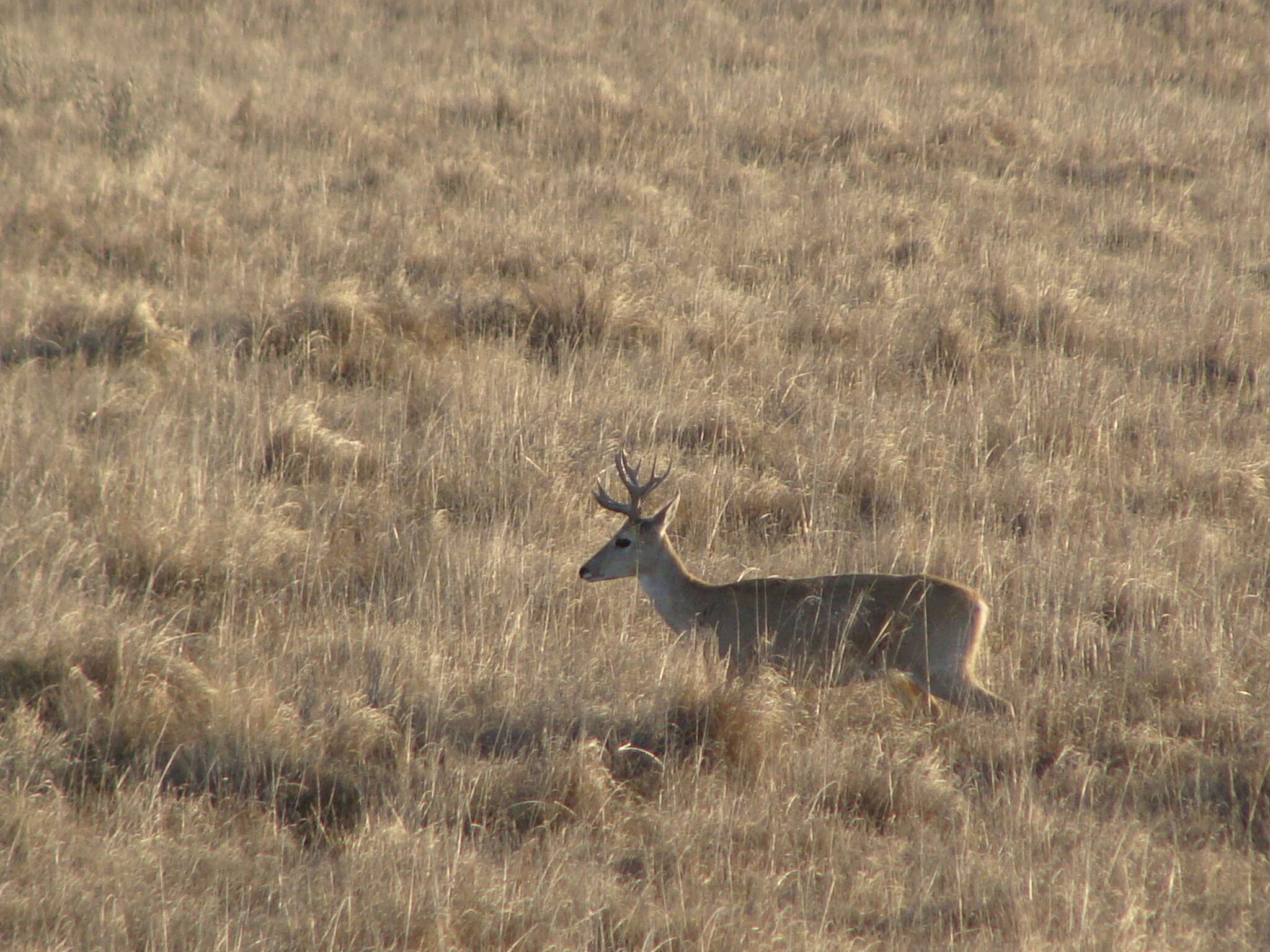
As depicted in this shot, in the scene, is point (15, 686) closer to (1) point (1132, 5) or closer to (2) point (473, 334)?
(2) point (473, 334)

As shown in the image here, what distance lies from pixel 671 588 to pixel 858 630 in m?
0.89

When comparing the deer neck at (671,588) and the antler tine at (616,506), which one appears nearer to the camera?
the deer neck at (671,588)

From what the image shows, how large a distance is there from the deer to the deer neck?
0.02 m

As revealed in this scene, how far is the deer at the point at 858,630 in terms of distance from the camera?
5020 millimetres

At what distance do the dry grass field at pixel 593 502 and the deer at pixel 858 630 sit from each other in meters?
0.14

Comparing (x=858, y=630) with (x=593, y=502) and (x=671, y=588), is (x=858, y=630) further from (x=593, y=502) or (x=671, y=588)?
(x=593, y=502)

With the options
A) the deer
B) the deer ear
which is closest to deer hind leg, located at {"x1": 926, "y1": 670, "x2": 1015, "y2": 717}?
the deer

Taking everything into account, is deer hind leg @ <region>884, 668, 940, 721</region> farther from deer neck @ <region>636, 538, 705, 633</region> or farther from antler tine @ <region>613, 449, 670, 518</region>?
antler tine @ <region>613, 449, 670, 518</region>

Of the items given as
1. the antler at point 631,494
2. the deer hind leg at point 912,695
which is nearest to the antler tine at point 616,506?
the antler at point 631,494

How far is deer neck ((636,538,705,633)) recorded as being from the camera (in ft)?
18.0

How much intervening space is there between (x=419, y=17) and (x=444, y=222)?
24.3 feet

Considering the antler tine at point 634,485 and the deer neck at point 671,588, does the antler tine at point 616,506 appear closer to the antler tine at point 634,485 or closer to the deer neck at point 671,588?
the antler tine at point 634,485

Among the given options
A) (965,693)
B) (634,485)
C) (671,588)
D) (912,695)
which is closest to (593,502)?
(634,485)

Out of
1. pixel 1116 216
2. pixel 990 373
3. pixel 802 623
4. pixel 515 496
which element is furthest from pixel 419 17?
pixel 802 623
